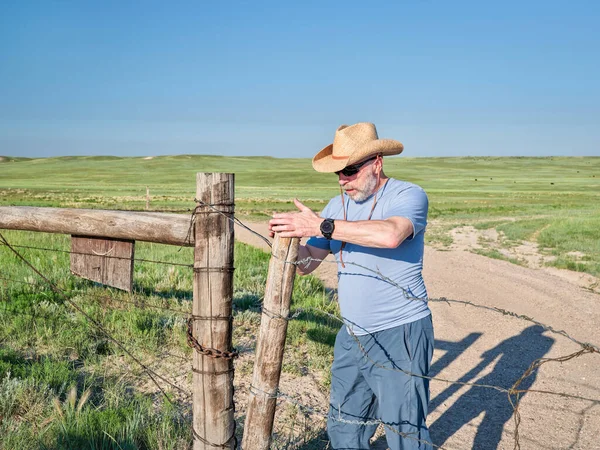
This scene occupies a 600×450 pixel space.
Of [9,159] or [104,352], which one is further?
[9,159]

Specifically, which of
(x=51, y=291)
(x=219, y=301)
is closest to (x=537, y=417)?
(x=219, y=301)

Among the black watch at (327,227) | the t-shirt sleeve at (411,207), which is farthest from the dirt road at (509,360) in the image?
the black watch at (327,227)

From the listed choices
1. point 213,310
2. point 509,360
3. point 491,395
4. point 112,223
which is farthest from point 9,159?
point 213,310

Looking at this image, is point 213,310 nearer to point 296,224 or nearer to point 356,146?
point 296,224

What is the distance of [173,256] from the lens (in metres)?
11.7

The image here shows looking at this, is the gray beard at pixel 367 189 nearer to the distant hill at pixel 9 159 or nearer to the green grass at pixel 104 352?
the green grass at pixel 104 352

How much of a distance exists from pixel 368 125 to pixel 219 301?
135cm

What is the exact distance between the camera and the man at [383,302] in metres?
3.12

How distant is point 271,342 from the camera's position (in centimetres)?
289

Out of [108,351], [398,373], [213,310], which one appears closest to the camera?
[213,310]

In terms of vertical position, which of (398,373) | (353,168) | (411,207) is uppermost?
(353,168)

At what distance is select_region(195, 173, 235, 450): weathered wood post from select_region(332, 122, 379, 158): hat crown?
741 millimetres

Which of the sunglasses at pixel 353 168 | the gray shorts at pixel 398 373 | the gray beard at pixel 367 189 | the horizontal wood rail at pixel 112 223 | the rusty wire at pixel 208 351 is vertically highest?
the sunglasses at pixel 353 168

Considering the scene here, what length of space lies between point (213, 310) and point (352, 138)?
4.09 feet
